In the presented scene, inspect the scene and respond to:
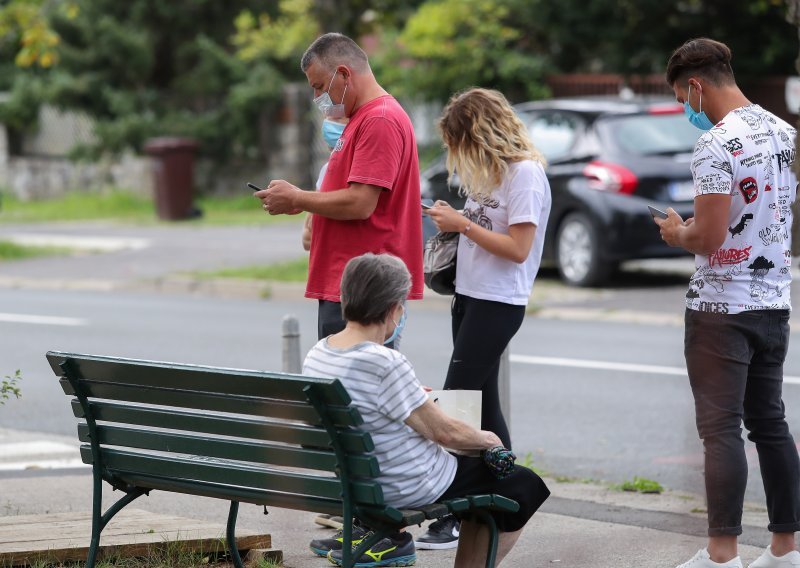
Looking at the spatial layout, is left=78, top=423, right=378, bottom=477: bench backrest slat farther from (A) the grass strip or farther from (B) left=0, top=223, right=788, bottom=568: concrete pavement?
(A) the grass strip

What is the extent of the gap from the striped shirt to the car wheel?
31.0 feet

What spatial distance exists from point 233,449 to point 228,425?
92mm

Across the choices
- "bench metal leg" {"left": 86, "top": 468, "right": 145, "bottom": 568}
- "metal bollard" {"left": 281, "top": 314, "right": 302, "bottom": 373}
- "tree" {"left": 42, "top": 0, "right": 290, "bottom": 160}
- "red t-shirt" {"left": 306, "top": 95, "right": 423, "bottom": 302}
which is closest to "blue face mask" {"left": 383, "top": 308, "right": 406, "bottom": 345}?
"red t-shirt" {"left": 306, "top": 95, "right": 423, "bottom": 302}

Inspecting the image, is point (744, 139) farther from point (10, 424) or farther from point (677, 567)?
point (10, 424)

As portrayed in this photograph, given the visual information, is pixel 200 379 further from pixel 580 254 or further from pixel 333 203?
pixel 580 254

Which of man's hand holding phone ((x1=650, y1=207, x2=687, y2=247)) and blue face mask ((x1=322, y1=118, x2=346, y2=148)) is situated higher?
blue face mask ((x1=322, y1=118, x2=346, y2=148))

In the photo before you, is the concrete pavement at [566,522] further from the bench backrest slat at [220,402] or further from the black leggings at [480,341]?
the bench backrest slat at [220,402]

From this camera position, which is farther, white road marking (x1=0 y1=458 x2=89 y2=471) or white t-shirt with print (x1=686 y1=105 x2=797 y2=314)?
white road marking (x1=0 y1=458 x2=89 y2=471)

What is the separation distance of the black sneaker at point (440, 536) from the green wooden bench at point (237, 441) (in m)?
0.91

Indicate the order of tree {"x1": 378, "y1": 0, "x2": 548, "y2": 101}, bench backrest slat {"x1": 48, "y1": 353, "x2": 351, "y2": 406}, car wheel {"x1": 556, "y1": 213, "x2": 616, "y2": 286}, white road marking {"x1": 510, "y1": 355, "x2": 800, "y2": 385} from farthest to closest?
1. tree {"x1": 378, "y1": 0, "x2": 548, "y2": 101}
2. car wheel {"x1": 556, "y1": 213, "x2": 616, "y2": 286}
3. white road marking {"x1": 510, "y1": 355, "x2": 800, "y2": 385}
4. bench backrest slat {"x1": 48, "y1": 353, "x2": 351, "y2": 406}

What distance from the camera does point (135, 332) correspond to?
12.3 meters

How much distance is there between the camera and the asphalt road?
7.77 metres

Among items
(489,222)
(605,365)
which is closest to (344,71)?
(489,222)

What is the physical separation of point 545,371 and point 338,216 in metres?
5.17
